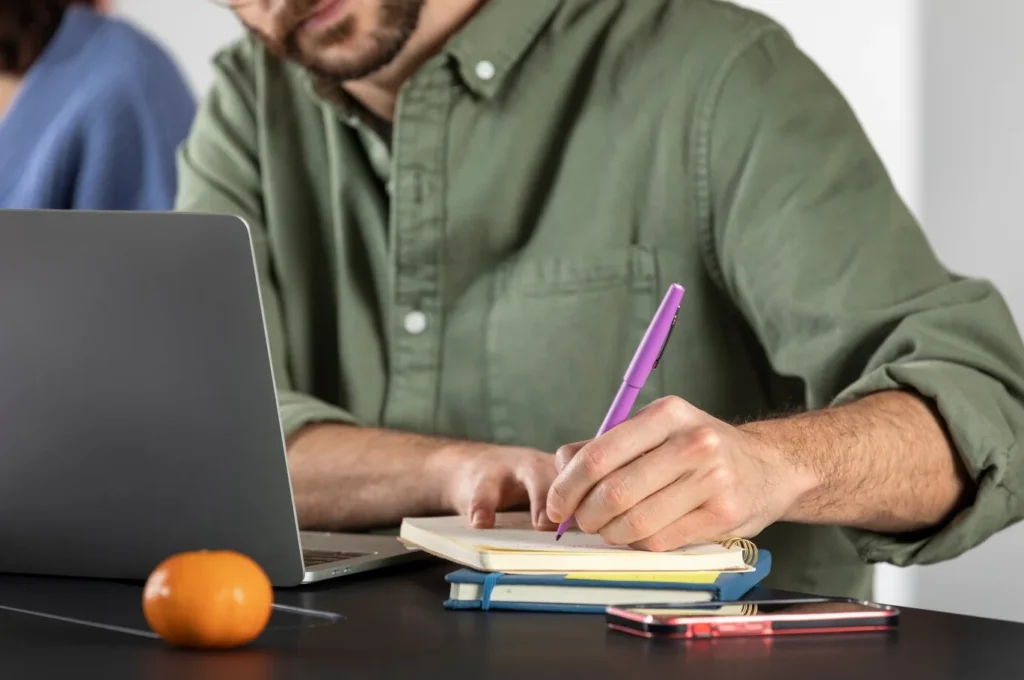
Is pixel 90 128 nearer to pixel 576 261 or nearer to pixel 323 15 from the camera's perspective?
pixel 323 15

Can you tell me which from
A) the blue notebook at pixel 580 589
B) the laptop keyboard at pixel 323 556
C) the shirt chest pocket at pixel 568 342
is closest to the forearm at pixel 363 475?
the shirt chest pocket at pixel 568 342

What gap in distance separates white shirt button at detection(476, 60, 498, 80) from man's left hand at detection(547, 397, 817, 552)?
0.71 metres

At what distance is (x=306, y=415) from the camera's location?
139 cm

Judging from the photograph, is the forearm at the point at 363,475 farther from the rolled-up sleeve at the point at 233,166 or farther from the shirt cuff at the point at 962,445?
the shirt cuff at the point at 962,445

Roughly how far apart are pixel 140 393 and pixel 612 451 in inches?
11.2

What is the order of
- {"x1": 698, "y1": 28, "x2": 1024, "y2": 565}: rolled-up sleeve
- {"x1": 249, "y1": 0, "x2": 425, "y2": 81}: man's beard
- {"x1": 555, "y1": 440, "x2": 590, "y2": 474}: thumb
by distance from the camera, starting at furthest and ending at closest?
{"x1": 249, "y1": 0, "x2": 425, "y2": 81}: man's beard, {"x1": 698, "y1": 28, "x2": 1024, "y2": 565}: rolled-up sleeve, {"x1": 555, "y1": 440, "x2": 590, "y2": 474}: thumb

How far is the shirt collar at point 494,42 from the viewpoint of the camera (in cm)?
145

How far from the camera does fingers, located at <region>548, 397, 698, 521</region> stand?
2.56ft

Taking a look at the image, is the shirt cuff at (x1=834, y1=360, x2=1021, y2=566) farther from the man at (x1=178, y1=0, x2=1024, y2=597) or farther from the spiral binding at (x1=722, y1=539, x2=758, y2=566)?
the spiral binding at (x1=722, y1=539, x2=758, y2=566)

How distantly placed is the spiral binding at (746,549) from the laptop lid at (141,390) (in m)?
0.27

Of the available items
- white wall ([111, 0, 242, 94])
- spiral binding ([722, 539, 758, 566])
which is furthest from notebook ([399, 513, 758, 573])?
white wall ([111, 0, 242, 94])

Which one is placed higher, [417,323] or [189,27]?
[189,27]

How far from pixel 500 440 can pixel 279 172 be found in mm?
460

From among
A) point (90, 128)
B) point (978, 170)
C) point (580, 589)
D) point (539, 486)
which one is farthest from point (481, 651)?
point (90, 128)
